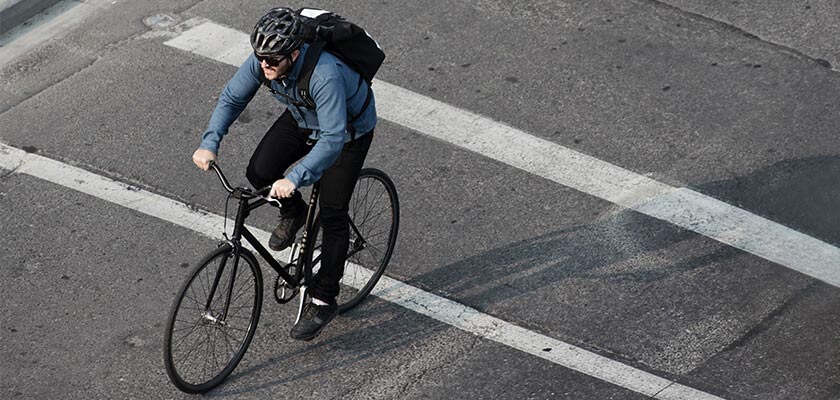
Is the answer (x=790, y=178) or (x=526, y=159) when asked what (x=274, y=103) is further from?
(x=790, y=178)

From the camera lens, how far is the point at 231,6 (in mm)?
10594

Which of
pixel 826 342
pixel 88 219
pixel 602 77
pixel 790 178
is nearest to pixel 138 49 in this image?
pixel 88 219

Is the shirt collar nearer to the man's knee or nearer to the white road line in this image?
the man's knee

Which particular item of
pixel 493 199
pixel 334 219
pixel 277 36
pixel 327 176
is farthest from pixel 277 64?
pixel 493 199

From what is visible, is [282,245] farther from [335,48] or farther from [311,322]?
[335,48]

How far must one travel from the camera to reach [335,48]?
6629mm

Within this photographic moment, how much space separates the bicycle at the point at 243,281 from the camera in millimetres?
6598

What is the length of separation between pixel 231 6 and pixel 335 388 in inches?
180

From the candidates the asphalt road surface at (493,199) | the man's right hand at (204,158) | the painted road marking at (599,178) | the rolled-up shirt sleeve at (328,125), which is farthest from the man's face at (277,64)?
the painted road marking at (599,178)

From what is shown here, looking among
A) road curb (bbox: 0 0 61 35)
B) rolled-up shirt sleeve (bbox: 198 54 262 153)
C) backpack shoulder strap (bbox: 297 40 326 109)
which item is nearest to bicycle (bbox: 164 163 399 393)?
rolled-up shirt sleeve (bbox: 198 54 262 153)

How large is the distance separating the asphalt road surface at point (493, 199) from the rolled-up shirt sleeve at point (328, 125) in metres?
1.33

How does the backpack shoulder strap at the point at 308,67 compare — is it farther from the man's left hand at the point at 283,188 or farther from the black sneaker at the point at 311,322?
the black sneaker at the point at 311,322

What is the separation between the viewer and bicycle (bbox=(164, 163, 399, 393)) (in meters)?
6.60

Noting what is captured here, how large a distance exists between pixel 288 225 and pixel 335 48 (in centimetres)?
127
